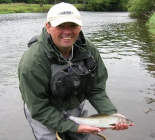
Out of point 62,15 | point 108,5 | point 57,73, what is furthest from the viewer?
point 108,5

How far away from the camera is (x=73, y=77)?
10.5 feet

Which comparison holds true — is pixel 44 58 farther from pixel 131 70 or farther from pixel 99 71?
pixel 131 70

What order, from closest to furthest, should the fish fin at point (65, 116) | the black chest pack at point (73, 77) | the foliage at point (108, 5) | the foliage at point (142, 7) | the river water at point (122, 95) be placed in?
the black chest pack at point (73, 77)
the fish fin at point (65, 116)
the river water at point (122, 95)
the foliage at point (142, 7)
the foliage at point (108, 5)

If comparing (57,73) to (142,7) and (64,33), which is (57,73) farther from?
(142,7)

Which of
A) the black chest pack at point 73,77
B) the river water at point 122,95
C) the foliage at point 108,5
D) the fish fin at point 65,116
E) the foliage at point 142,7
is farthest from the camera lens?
the foliage at point 108,5

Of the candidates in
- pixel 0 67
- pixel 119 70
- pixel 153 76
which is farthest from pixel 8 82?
pixel 153 76

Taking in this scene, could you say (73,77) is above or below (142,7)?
below

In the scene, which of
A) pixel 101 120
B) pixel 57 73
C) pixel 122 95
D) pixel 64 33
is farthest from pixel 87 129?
pixel 122 95

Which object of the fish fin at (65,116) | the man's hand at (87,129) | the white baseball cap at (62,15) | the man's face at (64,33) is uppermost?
the white baseball cap at (62,15)

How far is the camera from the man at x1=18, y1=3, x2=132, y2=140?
3.02m

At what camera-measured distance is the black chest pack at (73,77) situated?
313cm

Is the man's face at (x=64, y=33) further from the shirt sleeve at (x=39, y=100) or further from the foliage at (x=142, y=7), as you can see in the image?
the foliage at (x=142, y=7)

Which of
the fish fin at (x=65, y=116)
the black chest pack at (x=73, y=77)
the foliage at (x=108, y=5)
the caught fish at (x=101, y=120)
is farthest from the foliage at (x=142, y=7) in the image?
the fish fin at (x=65, y=116)

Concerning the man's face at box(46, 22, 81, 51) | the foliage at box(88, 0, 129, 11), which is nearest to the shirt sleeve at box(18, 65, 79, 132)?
the man's face at box(46, 22, 81, 51)
